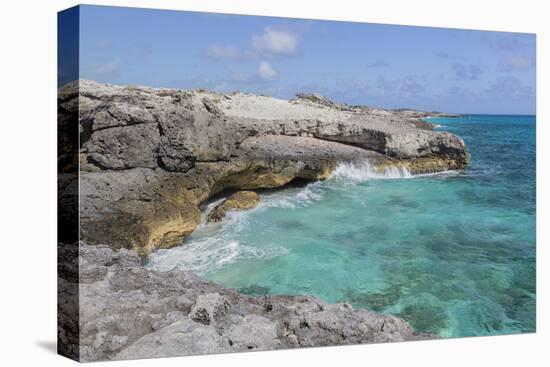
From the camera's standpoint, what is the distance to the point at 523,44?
11.3 meters

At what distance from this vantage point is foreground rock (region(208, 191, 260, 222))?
10.2 m

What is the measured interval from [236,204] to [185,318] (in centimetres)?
208

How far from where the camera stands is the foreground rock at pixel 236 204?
33.5ft

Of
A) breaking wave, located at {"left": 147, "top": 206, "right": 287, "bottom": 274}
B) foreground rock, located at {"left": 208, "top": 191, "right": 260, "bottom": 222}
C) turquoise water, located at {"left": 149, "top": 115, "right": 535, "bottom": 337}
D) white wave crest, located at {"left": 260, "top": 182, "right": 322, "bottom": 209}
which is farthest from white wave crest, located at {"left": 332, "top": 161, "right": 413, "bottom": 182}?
breaking wave, located at {"left": 147, "top": 206, "right": 287, "bottom": 274}

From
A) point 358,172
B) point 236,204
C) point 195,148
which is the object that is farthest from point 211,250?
point 358,172

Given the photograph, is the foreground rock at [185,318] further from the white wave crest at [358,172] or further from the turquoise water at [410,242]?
the white wave crest at [358,172]

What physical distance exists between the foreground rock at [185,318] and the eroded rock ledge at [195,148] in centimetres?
46

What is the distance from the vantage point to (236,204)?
1037 centimetres

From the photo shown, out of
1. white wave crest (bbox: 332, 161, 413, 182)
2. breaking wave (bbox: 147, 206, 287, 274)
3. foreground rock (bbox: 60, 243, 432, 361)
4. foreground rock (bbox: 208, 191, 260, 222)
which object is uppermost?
white wave crest (bbox: 332, 161, 413, 182)

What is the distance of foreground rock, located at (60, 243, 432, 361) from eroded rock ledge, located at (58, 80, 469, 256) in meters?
0.46

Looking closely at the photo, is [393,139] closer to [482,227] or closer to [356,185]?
[356,185]

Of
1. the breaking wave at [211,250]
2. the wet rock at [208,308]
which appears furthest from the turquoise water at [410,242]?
the wet rock at [208,308]

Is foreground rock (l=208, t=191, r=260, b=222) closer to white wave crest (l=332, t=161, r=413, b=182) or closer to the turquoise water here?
the turquoise water

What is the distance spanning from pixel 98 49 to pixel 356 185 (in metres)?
4.06
